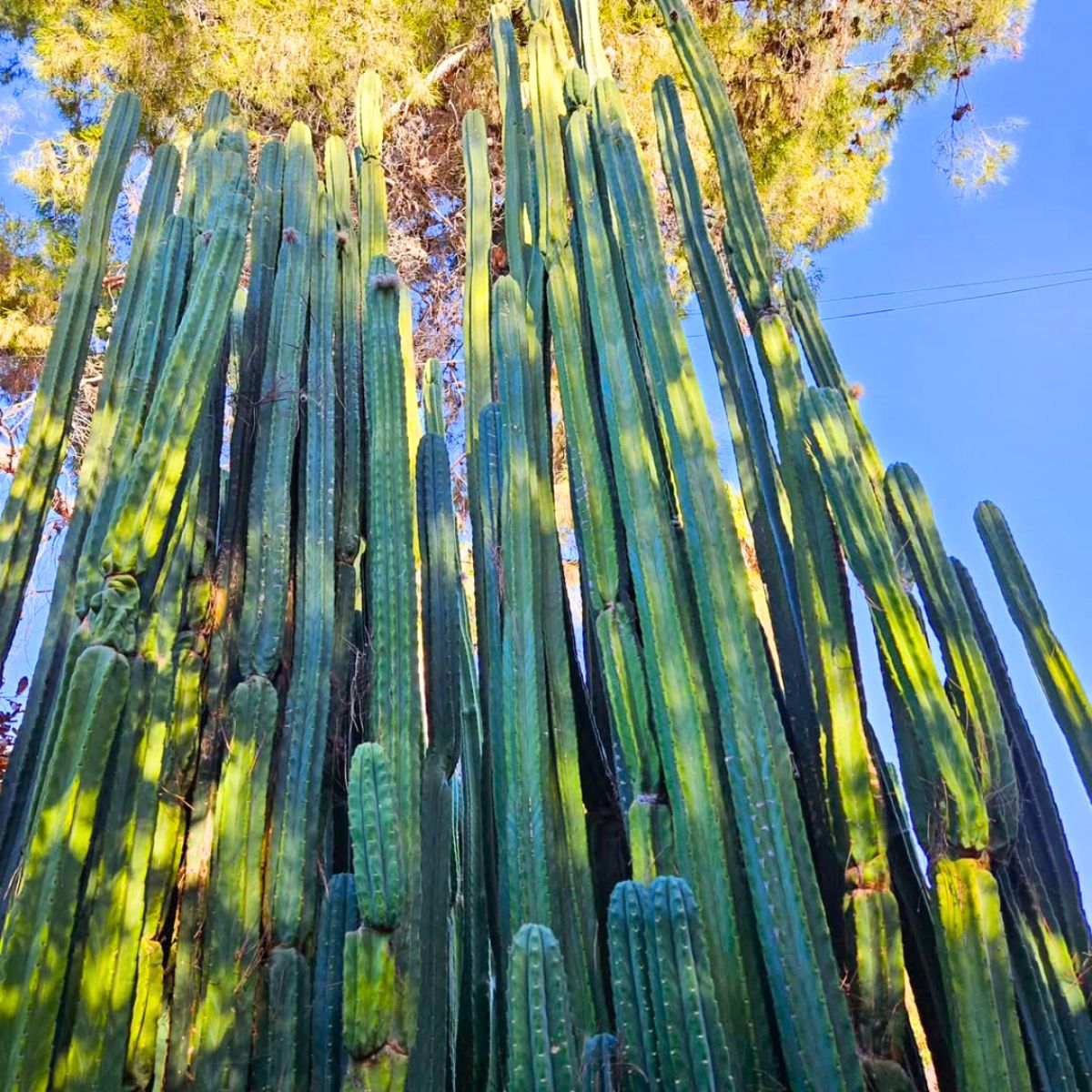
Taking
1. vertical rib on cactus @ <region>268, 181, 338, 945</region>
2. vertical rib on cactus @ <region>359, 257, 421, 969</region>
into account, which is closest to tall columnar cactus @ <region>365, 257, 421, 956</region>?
vertical rib on cactus @ <region>359, 257, 421, 969</region>

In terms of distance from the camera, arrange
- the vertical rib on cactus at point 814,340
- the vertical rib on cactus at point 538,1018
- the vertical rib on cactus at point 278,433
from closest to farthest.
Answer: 1. the vertical rib on cactus at point 538,1018
2. the vertical rib on cactus at point 278,433
3. the vertical rib on cactus at point 814,340

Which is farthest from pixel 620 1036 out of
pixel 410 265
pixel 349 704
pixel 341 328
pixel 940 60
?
pixel 940 60

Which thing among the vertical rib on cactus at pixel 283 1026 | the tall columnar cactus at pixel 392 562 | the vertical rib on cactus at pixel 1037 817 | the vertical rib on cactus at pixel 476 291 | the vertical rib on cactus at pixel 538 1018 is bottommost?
the vertical rib on cactus at pixel 538 1018

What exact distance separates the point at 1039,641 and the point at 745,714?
1.09 m

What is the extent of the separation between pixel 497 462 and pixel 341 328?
3.37 ft

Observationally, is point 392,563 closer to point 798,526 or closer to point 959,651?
point 798,526

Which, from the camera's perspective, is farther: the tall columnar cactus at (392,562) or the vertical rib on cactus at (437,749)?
the tall columnar cactus at (392,562)

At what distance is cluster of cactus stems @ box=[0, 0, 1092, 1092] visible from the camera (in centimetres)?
230

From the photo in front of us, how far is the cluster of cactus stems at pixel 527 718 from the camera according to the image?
2.30 metres

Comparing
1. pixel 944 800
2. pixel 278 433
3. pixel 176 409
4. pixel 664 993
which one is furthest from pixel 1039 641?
pixel 176 409

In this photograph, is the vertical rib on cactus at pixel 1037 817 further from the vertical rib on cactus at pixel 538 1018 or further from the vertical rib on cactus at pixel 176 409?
the vertical rib on cactus at pixel 176 409

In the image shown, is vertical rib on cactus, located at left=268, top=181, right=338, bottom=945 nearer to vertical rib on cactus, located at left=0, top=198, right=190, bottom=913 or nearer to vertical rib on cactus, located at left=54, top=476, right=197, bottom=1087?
vertical rib on cactus, located at left=54, top=476, right=197, bottom=1087

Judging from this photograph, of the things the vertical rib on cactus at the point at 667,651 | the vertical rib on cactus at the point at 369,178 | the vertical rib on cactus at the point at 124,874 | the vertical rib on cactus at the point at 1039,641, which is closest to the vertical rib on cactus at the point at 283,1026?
the vertical rib on cactus at the point at 124,874

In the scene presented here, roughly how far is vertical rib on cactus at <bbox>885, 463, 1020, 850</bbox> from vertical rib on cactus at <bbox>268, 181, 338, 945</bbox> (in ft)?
5.23
